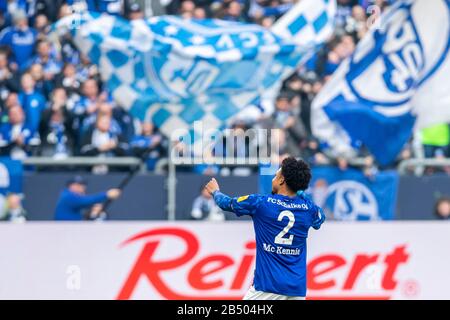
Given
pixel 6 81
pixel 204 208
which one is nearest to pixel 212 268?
pixel 204 208

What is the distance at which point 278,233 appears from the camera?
930cm

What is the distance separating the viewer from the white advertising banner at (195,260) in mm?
12734

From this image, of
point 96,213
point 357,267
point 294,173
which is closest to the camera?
point 294,173

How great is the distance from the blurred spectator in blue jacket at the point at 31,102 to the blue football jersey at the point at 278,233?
7.31 meters

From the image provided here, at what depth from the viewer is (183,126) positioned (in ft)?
51.7

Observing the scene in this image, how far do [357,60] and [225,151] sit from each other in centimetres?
196

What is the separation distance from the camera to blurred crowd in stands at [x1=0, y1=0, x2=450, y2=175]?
1611cm

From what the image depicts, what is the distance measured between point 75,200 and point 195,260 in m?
2.67

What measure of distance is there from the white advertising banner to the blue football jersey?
3503mm

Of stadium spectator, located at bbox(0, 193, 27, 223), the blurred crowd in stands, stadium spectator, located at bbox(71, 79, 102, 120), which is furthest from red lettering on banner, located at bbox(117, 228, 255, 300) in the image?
stadium spectator, located at bbox(71, 79, 102, 120)

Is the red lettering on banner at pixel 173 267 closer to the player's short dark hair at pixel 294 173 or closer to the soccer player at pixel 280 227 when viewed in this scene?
the soccer player at pixel 280 227

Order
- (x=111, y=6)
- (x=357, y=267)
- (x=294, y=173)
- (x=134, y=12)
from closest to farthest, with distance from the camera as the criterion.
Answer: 1. (x=294, y=173)
2. (x=357, y=267)
3. (x=134, y=12)
4. (x=111, y=6)

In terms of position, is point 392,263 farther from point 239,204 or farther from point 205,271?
point 239,204
